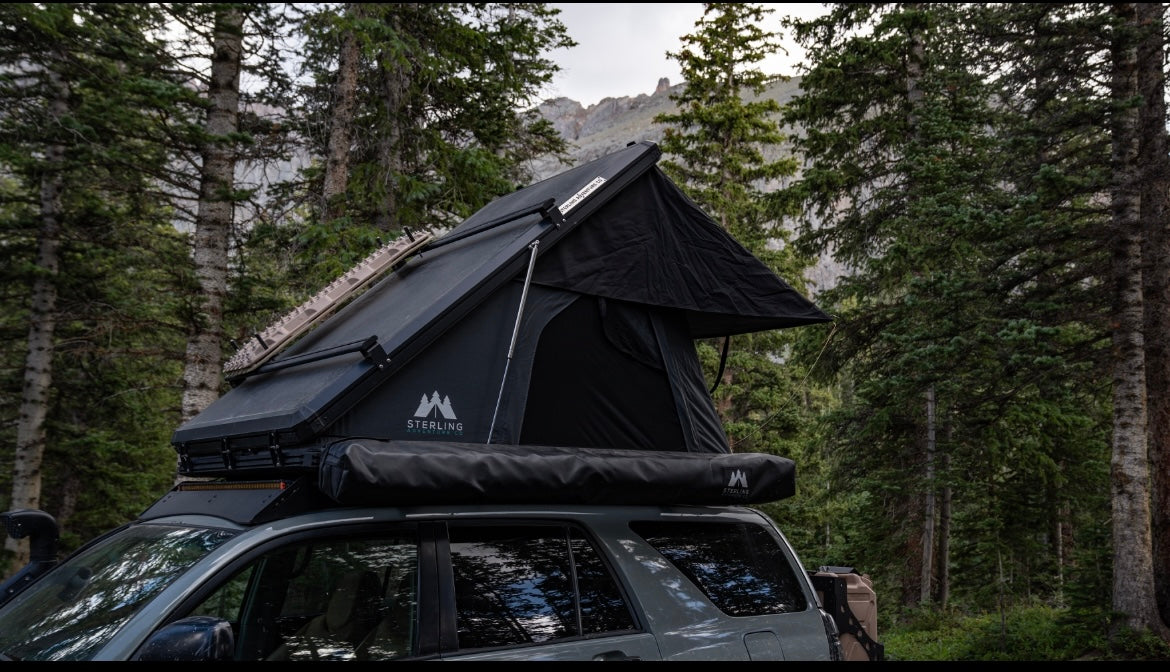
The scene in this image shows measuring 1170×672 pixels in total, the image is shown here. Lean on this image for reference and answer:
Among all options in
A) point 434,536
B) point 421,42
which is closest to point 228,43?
point 421,42

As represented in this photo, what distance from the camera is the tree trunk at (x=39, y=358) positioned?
49.0 ft

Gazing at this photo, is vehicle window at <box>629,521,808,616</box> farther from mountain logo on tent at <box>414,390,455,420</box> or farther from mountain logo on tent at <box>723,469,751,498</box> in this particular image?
mountain logo on tent at <box>414,390,455,420</box>

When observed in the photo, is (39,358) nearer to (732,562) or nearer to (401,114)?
(401,114)

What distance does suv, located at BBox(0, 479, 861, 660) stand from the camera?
125 inches

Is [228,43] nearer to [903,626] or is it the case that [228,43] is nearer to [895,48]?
[895,48]

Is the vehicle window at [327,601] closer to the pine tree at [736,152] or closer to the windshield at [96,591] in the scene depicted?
the windshield at [96,591]

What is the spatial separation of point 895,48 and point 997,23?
13.7 ft

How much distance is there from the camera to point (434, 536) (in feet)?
11.9

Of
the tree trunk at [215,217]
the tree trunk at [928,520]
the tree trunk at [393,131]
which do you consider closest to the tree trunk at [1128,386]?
the tree trunk at [928,520]

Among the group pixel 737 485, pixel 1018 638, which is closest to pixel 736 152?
pixel 1018 638

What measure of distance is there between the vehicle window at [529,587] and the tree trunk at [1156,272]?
1144 cm

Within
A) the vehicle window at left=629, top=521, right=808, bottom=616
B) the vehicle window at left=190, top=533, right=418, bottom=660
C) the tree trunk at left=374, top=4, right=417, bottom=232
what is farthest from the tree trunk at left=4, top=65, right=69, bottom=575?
the vehicle window at left=629, top=521, right=808, bottom=616

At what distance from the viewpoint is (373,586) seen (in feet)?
11.4

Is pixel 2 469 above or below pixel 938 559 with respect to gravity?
above
